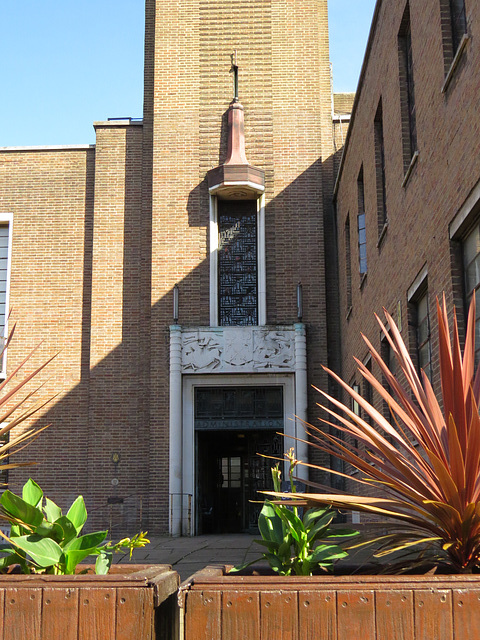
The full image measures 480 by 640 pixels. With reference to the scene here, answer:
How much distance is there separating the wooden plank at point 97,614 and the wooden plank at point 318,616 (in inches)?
32.3

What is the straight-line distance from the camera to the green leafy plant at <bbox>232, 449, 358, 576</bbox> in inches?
170

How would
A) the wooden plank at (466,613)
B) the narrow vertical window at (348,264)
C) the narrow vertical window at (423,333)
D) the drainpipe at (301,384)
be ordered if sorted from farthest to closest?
the drainpipe at (301,384)
the narrow vertical window at (348,264)
the narrow vertical window at (423,333)
the wooden plank at (466,613)

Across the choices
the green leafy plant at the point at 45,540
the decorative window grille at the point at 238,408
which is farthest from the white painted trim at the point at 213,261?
the green leafy plant at the point at 45,540

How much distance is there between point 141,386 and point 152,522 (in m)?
3.06

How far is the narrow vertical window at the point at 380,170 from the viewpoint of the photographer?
1341 centimetres

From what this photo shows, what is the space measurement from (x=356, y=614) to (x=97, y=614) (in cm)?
112

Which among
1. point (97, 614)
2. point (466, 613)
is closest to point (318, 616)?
point (466, 613)

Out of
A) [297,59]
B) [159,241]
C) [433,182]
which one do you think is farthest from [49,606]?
[297,59]

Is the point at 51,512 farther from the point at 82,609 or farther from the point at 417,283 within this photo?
the point at 417,283

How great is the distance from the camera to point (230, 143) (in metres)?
19.5

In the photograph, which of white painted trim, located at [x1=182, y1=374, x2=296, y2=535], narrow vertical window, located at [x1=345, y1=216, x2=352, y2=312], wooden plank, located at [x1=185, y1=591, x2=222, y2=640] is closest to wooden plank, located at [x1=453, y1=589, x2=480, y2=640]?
wooden plank, located at [x1=185, y1=591, x2=222, y2=640]

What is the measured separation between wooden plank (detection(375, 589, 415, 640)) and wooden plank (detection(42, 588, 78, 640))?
1.31m

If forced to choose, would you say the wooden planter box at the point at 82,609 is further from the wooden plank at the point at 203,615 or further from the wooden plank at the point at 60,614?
the wooden plank at the point at 203,615

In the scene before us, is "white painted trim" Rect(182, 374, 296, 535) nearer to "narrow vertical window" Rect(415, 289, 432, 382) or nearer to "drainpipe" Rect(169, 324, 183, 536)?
"drainpipe" Rect(169, 324, 183, 536)
